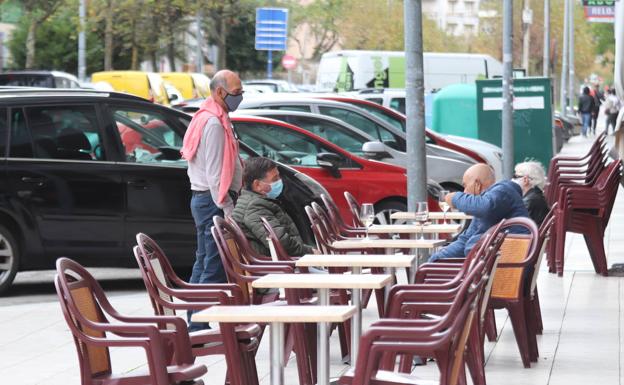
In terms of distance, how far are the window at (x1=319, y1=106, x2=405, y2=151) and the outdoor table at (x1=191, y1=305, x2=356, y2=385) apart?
1188cm

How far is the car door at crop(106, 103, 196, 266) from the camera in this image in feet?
42.9

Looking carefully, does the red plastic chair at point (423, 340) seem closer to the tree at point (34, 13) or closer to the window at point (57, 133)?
the window at point (57, 133)

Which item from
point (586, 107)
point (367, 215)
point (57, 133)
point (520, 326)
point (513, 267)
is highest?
point (57, 133)

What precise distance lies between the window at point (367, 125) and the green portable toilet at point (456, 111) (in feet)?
22.8

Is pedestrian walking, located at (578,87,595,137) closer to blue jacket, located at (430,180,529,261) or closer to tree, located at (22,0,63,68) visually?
tree, located at (22,0,63,68)

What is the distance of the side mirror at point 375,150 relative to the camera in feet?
54.7

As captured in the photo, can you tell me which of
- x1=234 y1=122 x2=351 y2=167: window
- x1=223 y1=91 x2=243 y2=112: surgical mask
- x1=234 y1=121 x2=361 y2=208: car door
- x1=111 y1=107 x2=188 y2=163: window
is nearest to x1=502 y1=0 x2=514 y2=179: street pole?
Answer: x1=234 y1=121 x2=361 y2=208: car door

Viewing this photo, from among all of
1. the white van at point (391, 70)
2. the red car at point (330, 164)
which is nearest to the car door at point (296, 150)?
the red car at point (330, 164)

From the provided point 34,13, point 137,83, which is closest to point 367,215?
point 137,83

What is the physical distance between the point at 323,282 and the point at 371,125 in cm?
1184

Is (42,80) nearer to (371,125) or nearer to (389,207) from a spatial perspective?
(371,125)

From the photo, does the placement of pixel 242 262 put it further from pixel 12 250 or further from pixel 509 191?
pixel 12 250

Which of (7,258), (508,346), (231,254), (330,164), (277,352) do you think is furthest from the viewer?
(330,164)

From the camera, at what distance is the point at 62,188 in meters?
12.9
